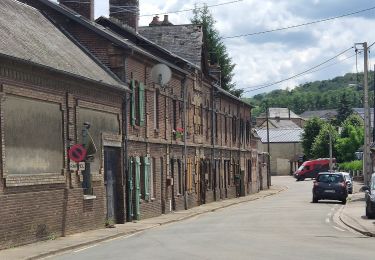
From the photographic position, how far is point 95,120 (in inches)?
973

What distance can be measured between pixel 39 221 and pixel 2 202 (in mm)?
2112

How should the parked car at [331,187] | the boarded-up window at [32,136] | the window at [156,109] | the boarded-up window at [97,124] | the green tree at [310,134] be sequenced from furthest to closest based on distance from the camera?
1. the green tree at [310,134]
2. the parked car at [331,187]
3. the window at [156,109]
4. the boarded-up window at [97,124]
5. the boarded-up window at [32,136]

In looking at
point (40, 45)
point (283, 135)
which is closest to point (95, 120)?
point (40, 45)

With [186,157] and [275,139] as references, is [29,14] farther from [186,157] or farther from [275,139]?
[275,139]

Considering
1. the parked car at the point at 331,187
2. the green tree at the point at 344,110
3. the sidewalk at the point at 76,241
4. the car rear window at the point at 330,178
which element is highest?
the green tree at the point at 344,110

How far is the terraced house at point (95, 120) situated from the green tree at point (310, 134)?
68062mm

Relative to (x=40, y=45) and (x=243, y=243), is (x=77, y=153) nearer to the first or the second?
(x=40, y=45)

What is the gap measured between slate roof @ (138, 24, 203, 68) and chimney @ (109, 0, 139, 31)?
319 cm

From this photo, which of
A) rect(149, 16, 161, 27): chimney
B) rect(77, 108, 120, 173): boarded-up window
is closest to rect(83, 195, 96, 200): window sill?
rect(77, 108, 120, 173): boarded-up window

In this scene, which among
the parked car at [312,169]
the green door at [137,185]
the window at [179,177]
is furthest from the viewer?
the parked car at [312,169]

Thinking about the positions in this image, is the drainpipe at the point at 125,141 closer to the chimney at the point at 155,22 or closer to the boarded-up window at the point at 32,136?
the boarded-up window at the point at 32,136

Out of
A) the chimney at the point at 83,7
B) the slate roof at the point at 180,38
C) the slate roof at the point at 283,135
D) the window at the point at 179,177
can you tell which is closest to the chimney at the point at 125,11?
the slate roof at the point at 180,38

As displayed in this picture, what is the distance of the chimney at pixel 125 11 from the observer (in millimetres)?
37750

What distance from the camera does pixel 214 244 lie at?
1742 centimetres
